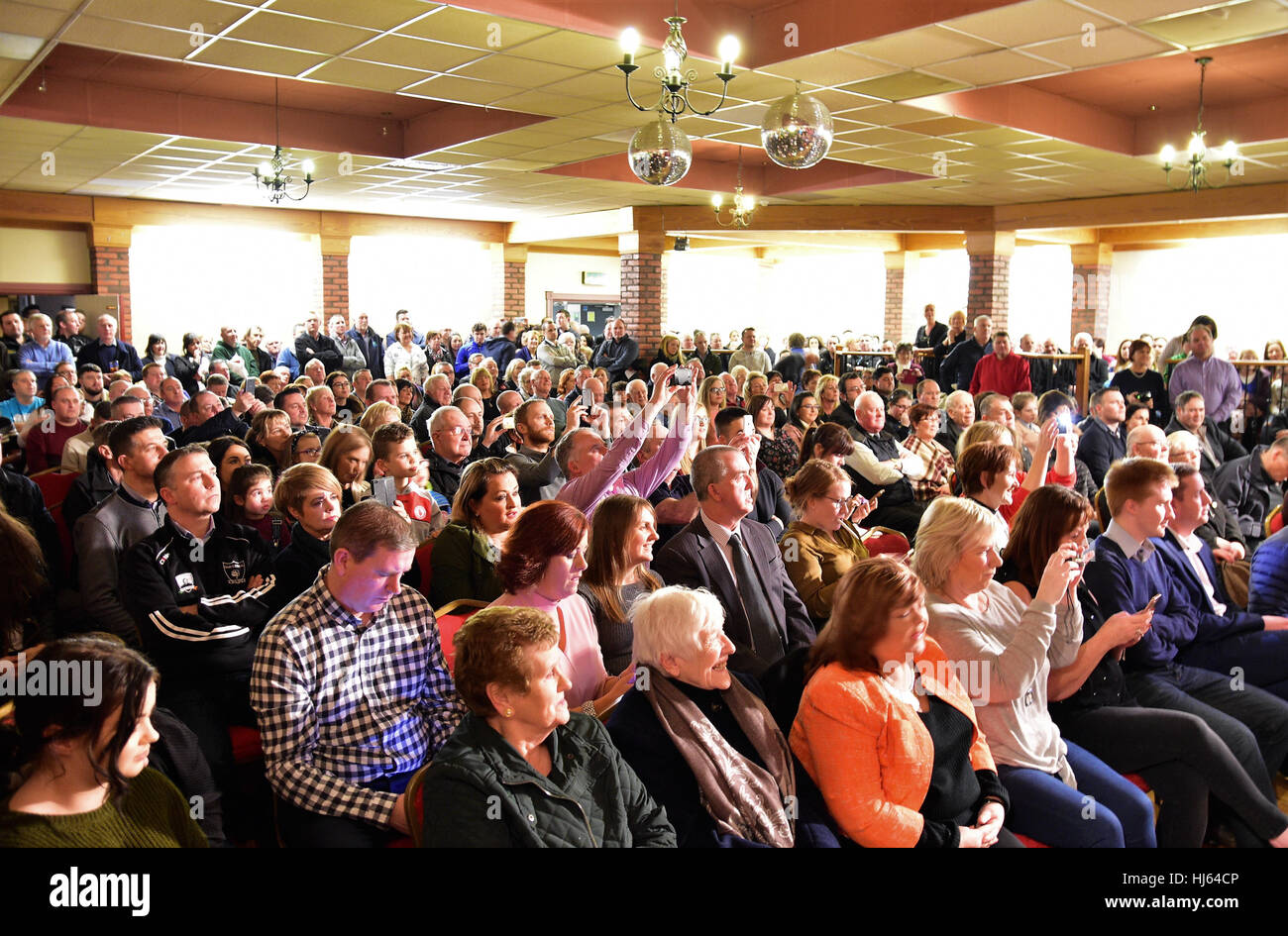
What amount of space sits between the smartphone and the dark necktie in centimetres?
160

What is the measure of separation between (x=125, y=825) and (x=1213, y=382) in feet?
24.2

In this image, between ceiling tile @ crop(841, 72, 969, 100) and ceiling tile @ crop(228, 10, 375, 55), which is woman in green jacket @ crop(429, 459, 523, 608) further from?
ceiling tile @ crop(841, 72, 969, 100)

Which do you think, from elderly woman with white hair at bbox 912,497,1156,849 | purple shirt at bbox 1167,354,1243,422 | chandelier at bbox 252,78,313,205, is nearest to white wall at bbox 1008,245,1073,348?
purple shirt at bbox 1167,354,1243,422

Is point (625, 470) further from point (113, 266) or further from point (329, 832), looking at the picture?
point (113, 266)

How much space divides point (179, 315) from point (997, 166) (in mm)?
11344

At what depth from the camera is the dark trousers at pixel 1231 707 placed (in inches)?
111

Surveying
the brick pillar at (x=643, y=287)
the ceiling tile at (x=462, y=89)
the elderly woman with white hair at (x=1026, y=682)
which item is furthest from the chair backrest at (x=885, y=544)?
the brick pillar at (x=643, y=287)

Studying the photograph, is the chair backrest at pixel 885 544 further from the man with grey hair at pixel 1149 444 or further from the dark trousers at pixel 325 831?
the dark trousers at pixel 325 831

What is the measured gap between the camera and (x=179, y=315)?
14.2m

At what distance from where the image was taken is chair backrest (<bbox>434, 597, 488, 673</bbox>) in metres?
2.55

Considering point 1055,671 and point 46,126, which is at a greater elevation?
point 46,126

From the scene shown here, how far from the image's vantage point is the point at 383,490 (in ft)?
13.3
